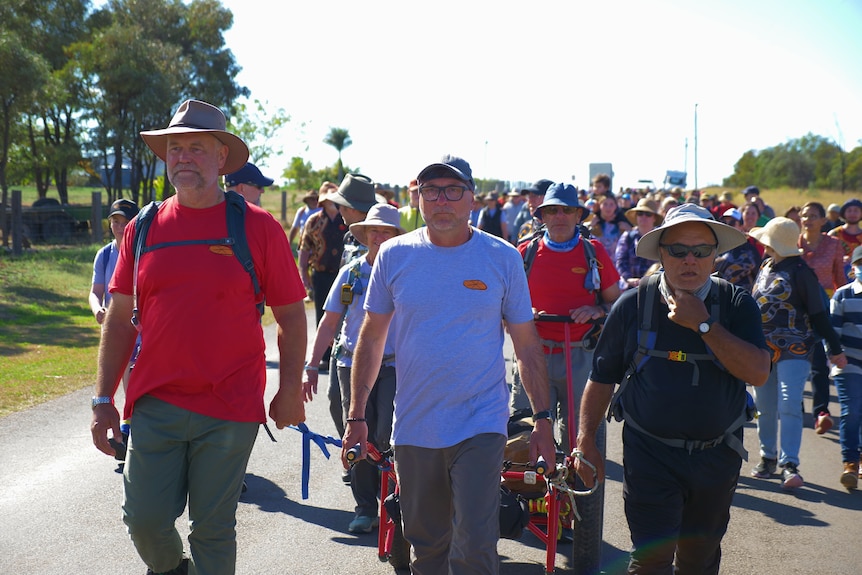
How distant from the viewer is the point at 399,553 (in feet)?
17.2

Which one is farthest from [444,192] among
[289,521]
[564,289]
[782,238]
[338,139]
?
[338,139]

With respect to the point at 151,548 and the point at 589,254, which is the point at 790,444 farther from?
the point at 151,548

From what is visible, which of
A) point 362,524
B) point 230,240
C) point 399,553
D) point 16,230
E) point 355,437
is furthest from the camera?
point 16,230

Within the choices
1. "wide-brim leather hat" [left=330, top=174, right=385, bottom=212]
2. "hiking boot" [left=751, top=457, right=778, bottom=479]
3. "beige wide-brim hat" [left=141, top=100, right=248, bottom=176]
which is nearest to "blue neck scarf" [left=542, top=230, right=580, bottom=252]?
"wide-brim leather hat" [left=330, top=174, right=385, bottom=212]

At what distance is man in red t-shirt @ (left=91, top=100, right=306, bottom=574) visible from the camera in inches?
147

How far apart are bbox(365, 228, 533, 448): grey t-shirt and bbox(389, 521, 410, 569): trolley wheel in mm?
1322

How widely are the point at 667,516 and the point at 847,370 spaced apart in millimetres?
4190

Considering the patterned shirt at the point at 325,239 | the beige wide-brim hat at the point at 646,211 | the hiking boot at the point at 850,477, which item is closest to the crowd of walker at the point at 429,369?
the hiking boot at the point at 850,477

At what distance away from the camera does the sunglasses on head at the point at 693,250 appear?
3969 millimetres

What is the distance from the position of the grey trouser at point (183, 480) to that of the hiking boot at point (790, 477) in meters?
4.84

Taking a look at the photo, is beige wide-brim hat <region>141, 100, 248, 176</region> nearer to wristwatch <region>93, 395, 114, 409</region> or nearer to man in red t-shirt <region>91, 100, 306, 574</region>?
man in red t-shirt <region>91, 100, 306, 574</region>

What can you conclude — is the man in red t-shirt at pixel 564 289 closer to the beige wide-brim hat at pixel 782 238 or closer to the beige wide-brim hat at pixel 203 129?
the beige wide-brim hat at pixel 782 238

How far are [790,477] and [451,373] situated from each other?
4274 mm

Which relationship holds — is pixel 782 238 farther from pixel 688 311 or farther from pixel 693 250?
pixel 688 311
